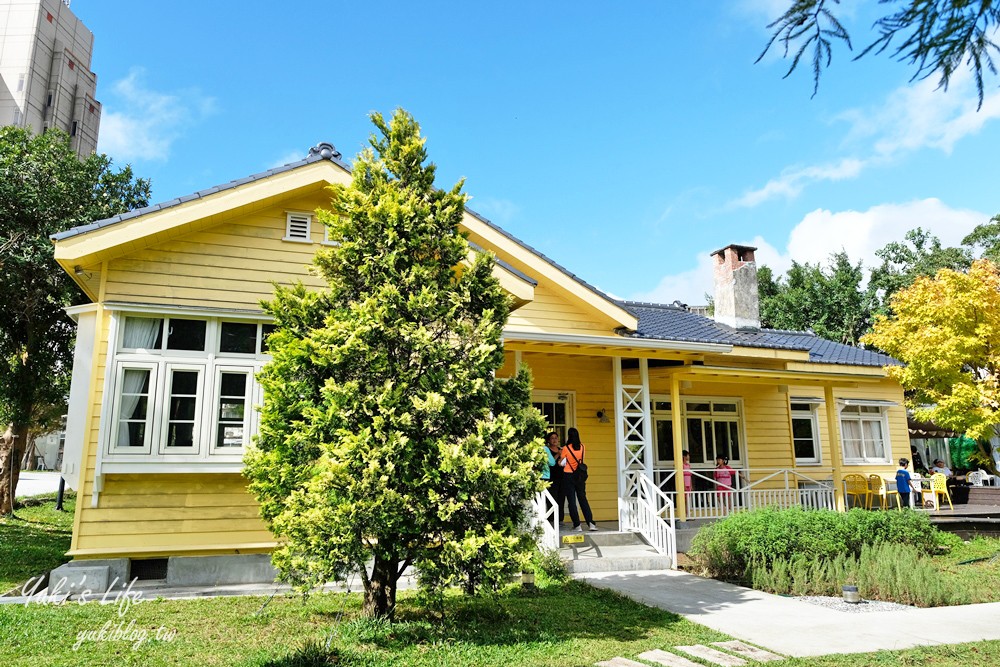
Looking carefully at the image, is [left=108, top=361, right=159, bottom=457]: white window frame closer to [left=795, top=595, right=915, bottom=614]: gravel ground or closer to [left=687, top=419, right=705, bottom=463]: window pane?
[left=795, top=595, right=915, bottom=614]: gravel ground

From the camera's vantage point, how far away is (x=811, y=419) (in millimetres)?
17031

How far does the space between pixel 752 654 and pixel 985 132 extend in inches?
195

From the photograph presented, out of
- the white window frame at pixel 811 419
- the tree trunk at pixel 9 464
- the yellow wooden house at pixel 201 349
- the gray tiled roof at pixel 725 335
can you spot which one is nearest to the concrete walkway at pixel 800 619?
the yellow wooden house at pixel 201 349

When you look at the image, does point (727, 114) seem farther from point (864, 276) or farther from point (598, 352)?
point (864, 276)

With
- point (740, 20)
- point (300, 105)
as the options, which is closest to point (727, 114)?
point (740, 20)

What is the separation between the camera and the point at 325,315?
21.9 feet

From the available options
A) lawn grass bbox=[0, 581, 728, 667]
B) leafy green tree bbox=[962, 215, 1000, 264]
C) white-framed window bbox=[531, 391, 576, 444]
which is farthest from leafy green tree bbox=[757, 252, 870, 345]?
lawn grass bbox=[0, 581, 728, 667]

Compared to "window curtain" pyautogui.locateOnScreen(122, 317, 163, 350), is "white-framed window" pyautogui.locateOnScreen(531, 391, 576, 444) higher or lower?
lower

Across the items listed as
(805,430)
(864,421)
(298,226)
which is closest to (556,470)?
(298,226)

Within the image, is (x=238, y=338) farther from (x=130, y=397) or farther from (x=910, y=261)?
(x=910, y=261)

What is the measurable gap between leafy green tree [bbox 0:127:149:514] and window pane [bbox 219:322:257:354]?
710 cm

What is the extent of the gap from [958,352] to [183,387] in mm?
16663

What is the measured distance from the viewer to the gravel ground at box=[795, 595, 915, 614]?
26.2ft

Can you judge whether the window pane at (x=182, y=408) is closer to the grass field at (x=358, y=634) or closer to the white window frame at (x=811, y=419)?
the grass field at (x=358, y=634)
